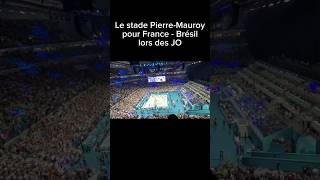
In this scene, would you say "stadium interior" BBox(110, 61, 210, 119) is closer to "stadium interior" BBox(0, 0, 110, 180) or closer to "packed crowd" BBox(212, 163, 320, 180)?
"packed crowd" BBox(212, 163, 320, 180)

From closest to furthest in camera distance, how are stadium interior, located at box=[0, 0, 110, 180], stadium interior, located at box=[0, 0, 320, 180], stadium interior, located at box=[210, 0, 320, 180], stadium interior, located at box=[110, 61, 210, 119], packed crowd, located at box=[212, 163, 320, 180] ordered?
stadium interior, located at box=[110, 61, 210, 119], packed crowd, located at box=[212, 163, 320, 180], stadium interior, located at box=[0, 0, 320, 180], stadium interior, located at box=[210, 0, 320, 180], stadium interior, located at box=[0, 0, 110, 180]

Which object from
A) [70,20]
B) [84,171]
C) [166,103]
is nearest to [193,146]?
[166,103]

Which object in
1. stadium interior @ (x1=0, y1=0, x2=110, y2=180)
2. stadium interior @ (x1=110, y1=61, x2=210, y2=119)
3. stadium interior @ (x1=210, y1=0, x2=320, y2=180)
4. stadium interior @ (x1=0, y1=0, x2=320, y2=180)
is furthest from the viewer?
stadium interior @ (x1=0, y1=0, x2=110, y2=180)

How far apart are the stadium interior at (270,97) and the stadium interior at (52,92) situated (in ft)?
17.3

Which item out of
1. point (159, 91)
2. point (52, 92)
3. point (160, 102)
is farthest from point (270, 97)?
point (52, 92)

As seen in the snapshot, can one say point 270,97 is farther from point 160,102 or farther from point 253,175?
point 253,175

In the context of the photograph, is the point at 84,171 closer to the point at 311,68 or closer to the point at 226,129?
the point at 226,129

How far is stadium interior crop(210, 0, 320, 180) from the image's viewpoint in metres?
14.8

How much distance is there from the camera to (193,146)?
359 inches

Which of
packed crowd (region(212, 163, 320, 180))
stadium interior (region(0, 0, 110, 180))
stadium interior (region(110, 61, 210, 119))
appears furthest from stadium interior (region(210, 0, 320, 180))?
stadium interior (region(0, 0, 110, 180))

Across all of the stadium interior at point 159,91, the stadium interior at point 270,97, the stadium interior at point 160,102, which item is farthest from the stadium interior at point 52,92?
the stadium interior at point 270,97

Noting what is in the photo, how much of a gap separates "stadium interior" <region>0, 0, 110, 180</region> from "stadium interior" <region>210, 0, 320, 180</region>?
208 inches

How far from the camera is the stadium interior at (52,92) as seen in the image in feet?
52.3

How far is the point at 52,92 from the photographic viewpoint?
94.9 feet
